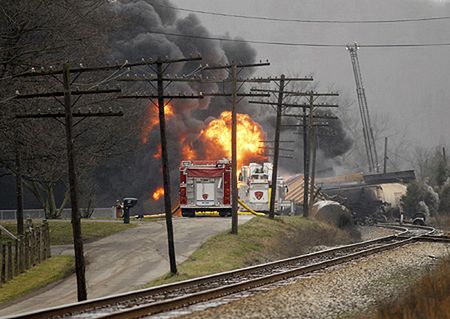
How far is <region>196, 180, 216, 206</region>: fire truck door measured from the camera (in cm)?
5712

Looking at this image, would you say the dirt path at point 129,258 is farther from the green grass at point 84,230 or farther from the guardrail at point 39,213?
the guardrail at point 39,213

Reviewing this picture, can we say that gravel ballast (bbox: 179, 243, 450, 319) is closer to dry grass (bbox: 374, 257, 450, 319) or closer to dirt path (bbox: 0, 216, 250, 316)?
dry grass (bbox: 374, 257, 450, 319)

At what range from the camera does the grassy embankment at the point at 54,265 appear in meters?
31.0

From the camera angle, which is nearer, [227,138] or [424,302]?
[424,302]

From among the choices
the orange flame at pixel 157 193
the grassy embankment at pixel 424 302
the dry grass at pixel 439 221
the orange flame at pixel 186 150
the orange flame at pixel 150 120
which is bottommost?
the dry grass at pixel 439 221

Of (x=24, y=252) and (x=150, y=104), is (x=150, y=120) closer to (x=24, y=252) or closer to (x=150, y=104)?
(x=150, y=104)

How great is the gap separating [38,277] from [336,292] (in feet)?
52.8

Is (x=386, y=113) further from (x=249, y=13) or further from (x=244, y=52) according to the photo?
(x=244, y=52)

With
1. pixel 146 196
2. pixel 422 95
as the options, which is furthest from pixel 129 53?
pixel 422 95

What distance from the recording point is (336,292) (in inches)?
850

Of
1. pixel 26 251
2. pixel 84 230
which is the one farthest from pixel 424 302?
pixel 84 230

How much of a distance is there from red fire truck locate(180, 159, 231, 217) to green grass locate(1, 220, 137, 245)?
226 inches

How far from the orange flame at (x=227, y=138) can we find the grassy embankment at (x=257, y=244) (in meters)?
17.8

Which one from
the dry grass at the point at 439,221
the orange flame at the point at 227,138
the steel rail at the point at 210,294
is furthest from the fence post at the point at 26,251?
the orange flame at the point at 227,138
